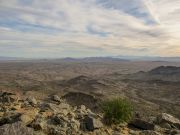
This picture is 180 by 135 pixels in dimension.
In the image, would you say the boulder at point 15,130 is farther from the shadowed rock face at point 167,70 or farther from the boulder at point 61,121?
the shadowed rock face at point 167,70

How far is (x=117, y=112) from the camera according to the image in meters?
12.9

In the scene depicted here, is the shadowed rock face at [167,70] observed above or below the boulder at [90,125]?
below

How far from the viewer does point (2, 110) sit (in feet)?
42.4

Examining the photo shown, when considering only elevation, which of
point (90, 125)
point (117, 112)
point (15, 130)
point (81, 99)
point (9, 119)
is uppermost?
point (15, 130)

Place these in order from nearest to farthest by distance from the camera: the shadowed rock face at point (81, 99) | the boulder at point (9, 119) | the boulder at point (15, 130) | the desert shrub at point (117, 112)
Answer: the boulder at point (15, 130) < the boulder at point (9, 119) < the desert shrub at point (117, 112) < the shadowed rock face at point (81, 99)

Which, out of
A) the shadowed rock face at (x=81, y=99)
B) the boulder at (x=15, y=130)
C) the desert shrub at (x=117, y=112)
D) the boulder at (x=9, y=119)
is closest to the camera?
the boulder at (x=15, y=130)

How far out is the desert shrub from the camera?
12672 millimetres

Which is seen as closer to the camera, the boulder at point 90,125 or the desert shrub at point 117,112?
the boulder at point 90,125

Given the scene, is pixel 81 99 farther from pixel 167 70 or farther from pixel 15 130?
pixel 167 70

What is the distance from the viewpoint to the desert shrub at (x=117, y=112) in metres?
12.7

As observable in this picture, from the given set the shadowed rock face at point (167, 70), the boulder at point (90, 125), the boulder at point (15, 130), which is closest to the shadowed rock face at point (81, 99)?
the boulder at point (90, 125)

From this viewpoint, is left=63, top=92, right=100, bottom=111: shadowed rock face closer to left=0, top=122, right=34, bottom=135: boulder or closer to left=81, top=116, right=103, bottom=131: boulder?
left=81, top=116, right=103, bottom=131: boulder

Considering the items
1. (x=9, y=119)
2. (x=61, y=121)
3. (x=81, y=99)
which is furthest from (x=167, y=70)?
(x=9, y=119)

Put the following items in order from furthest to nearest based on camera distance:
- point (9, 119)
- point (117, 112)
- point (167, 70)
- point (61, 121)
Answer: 1. point (167, 70)
2. point (117, 112)
3. point (61, 121)
4. point (9, 119)
